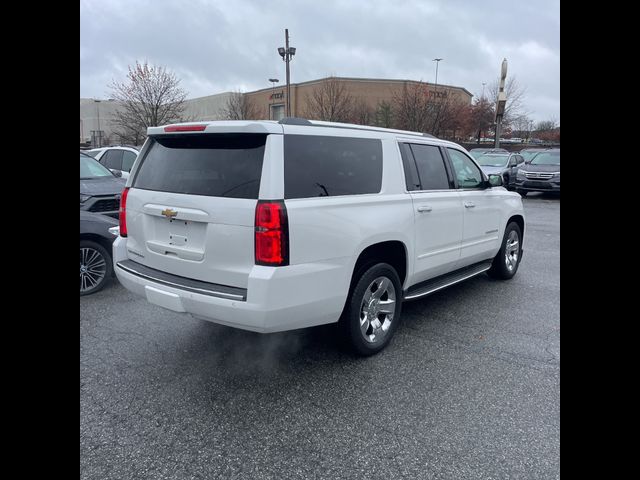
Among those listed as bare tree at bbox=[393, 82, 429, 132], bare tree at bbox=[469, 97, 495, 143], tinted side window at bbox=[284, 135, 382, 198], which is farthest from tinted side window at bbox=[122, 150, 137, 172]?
bare tree at bbox=[469, 97, 495, 143]

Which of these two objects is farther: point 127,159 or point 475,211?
point 127,159

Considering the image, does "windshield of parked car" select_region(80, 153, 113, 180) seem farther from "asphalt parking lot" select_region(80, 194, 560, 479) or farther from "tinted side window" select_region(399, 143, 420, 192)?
"tinted side window" select_region(399, 143, 420, 192)

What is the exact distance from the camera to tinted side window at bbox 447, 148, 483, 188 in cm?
509

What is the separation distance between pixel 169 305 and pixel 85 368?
1030 mm

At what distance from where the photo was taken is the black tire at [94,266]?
548 cm

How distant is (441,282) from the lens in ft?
15.2

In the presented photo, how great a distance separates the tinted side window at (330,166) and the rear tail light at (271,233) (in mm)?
169

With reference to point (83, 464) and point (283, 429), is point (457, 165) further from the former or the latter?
point (83, 464)

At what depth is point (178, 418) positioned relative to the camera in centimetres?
295

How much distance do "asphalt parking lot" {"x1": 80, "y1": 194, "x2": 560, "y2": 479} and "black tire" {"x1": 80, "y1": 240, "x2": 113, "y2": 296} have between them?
2.29 feet

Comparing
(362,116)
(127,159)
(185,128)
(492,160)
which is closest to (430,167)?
(185,128)

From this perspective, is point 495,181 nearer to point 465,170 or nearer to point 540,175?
point 465,170

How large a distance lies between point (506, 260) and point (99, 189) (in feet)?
21.0
